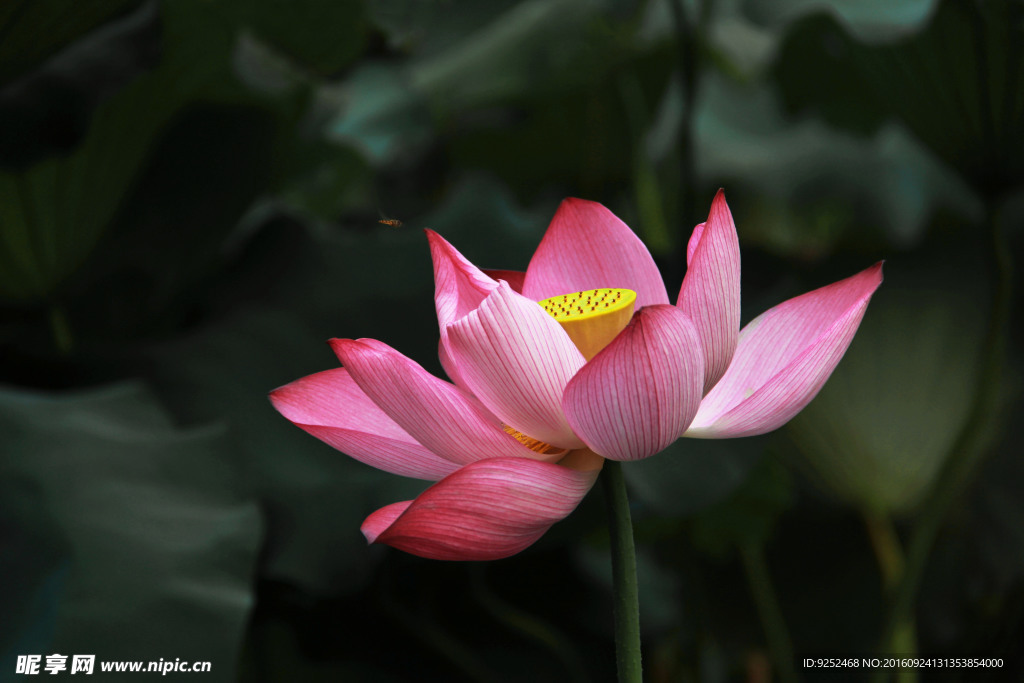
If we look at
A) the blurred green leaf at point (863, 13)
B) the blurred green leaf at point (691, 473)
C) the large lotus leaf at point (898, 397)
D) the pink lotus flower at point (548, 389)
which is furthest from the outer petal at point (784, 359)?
the large lotus leaf at point (898, 397)

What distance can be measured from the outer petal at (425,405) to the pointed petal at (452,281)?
1.1 inches

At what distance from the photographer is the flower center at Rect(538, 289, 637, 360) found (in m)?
0.20

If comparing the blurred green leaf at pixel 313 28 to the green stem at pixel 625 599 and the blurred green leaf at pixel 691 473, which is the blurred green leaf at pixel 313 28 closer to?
the blurred green leaf at pixel 691 473

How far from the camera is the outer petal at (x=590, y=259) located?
23cm

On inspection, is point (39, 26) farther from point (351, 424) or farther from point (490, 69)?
point (490, 69)

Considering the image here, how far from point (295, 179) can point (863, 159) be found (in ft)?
2.15

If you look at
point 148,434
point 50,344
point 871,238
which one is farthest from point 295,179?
point 871,238

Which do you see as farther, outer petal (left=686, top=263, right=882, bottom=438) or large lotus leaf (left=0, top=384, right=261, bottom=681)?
large lotus leaf (left=0, top=384, right=261, bottom=681)

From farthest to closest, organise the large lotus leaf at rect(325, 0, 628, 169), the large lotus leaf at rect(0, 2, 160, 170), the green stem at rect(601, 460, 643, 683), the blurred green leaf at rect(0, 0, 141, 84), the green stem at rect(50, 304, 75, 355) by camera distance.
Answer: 1. the large lotus leaf at rect(325, 0, 628, 169)
2. the green stem at rect(50, 304, 75, 355)
3. the large lotus leaf at rect(0, 2, 160, 170)
4. the blurred green leaf at rect(0, 0, 141, 84)
5. the green stem at rect(601, 460, 643, 683)

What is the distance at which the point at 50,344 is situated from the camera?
60 cm

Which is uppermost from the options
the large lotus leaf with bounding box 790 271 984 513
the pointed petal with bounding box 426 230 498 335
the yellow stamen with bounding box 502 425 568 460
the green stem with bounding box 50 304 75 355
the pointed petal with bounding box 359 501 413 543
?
the pointed petal with bounding box 426 230 498 335

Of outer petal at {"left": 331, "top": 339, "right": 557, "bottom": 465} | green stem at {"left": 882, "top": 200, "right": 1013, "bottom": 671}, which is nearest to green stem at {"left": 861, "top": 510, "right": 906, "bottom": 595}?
green stem at {"left": 882, "top": 200, "right": 1013, "bottom": 671}

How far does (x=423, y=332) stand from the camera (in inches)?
21.8

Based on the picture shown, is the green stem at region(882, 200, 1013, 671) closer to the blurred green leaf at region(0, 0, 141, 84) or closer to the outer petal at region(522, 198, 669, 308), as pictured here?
the outer petal at region(522, 198, 669, 308)
